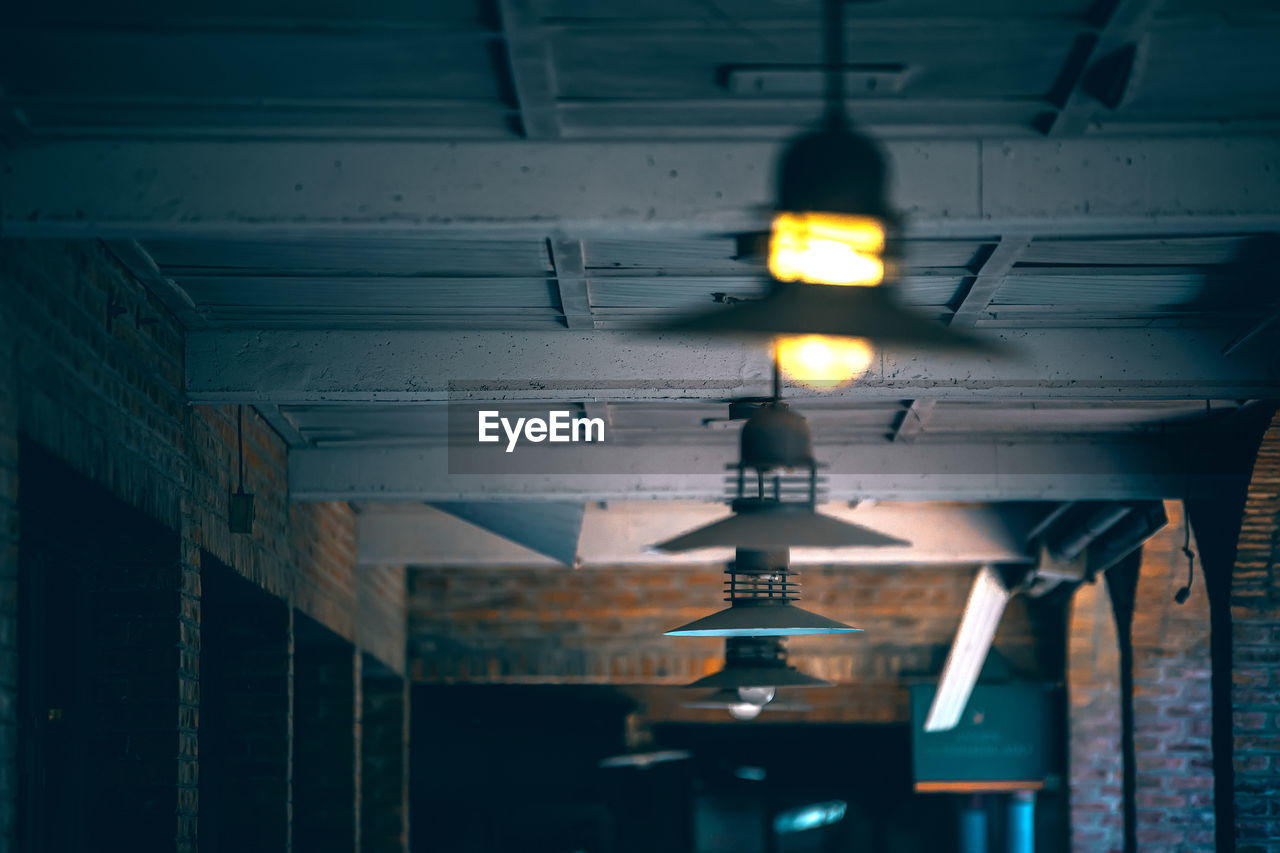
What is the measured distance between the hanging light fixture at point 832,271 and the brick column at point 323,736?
20.3ft

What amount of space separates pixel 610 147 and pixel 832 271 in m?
1.31

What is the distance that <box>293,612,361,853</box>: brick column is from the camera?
324 inches

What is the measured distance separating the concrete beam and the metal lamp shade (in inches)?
42.4

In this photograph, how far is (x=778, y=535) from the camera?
2.90 metres

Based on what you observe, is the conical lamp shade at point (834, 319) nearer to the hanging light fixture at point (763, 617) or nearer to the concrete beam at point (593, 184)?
the concrete beam at point (593, 184)

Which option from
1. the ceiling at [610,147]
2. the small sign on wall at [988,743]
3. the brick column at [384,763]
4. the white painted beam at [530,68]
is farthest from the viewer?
the small sign on wall at [988,743]

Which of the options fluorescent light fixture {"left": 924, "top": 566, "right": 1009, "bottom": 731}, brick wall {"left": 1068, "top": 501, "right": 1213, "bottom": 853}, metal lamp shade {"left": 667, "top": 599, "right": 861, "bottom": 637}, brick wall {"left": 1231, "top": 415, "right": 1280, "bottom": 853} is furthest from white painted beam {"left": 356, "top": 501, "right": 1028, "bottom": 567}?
metal lamp shade {"left": 667, "top": 599, "right": 861, "bottom": 637}

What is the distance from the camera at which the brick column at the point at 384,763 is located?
9727 millimetres

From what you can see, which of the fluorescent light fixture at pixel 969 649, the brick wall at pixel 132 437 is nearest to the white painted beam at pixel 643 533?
the fluorescent light fixture at pixel 969 649

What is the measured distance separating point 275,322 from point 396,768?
18.2 feet

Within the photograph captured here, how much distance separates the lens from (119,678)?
15.6ft

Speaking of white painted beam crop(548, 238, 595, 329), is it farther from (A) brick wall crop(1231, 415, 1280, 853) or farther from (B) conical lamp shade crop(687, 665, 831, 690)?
(A) brick wall crop(1231, 415, 1280, 853)

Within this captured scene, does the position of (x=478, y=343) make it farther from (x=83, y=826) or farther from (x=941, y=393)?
(x=83, y=826)

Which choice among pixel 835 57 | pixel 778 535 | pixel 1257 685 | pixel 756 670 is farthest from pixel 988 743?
pixel 835 57
